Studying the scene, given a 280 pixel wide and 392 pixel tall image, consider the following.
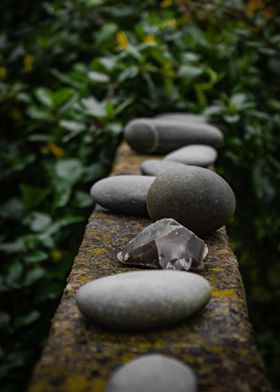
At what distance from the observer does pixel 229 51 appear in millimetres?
2787

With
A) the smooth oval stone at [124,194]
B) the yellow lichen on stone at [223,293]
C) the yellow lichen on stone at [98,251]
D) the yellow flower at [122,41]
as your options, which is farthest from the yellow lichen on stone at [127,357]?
the yellow flower at [122,41]

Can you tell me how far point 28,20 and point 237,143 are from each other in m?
2.39

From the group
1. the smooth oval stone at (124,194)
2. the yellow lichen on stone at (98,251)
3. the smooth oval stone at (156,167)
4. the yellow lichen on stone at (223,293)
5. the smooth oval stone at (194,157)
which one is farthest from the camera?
the smooth oval stone at (194,157)

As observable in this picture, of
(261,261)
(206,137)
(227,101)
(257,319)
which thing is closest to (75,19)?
(227,101)

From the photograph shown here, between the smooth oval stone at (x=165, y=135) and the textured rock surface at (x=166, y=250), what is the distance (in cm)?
93

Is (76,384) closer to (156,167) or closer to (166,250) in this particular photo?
(166,250)

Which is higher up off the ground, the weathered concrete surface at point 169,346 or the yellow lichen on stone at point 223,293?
the weathered concrete surface at point 169,346

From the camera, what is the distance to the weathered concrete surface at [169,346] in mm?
767

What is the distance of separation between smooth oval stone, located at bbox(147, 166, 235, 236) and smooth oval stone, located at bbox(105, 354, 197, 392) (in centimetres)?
56

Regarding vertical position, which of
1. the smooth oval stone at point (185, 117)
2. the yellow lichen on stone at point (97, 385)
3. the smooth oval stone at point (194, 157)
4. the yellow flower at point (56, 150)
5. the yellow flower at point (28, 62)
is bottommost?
the yellow flower at point (56, 150)

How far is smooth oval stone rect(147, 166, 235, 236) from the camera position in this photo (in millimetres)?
1262

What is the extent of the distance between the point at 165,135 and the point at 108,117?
1.06ft

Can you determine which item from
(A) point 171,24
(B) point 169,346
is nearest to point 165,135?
(A) point 171,24

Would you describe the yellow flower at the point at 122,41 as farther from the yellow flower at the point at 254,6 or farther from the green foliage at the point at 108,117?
the yellow flower at the point at 254,6
